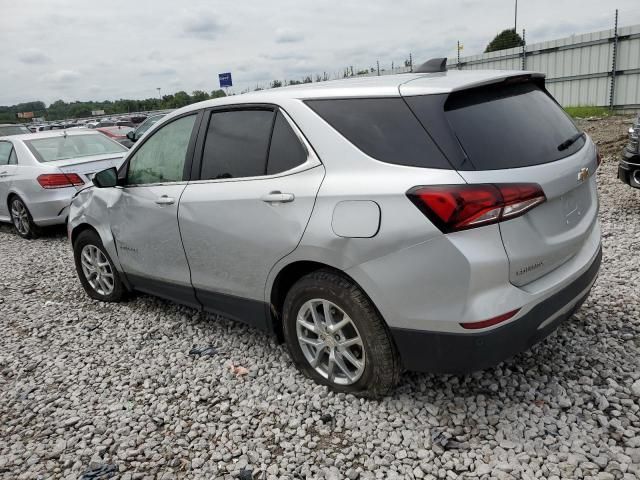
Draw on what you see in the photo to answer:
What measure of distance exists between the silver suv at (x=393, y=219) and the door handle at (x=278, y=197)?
10 millimetres

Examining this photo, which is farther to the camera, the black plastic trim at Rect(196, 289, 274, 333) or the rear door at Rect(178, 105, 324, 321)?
the black plastic trim at Rect(196, 289, 274, 333)

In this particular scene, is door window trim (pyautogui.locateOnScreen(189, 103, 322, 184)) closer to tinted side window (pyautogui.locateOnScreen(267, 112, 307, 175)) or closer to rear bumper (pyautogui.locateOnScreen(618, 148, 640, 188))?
tinted side window (pyautogui.locateOnScreen(267, 112, 307, 175))

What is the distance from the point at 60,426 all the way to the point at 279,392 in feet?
4.28

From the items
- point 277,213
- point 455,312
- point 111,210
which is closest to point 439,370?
point 455,312

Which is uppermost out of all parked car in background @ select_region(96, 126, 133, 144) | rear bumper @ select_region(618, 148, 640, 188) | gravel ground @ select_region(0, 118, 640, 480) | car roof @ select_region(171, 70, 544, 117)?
car roof @ select_region(171, 70, 544, 117)

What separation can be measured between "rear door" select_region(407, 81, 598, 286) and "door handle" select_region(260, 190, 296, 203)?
80 centimetres

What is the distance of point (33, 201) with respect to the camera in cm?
765

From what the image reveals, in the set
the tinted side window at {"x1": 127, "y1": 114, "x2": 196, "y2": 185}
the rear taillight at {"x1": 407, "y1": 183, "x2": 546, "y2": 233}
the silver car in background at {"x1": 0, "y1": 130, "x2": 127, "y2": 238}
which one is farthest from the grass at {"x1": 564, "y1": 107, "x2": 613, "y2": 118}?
the rear taillight at {"x1": 407, "y1": 183, "x2": 546, "y2": 233}

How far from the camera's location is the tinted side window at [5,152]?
8.23 metres

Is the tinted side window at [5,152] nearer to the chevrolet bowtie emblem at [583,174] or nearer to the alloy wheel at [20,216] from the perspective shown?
the alloy wheel at [20,216]

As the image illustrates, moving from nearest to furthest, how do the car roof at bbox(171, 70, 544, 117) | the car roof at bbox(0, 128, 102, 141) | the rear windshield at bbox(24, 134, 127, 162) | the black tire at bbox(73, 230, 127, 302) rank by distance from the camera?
the car roof at bbox(171, 70, 544, 117)
the black tire at bbox(73, 230, 127, 302)
the rear windshield at bbox(24, 134, 127, 162)
the car roof at bbox(0, 128, 102, 141)

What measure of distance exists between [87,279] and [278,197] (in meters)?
2.97

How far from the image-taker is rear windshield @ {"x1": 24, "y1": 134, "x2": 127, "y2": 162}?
7.85 meters

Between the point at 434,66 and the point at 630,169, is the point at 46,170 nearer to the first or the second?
the point at 434,66
